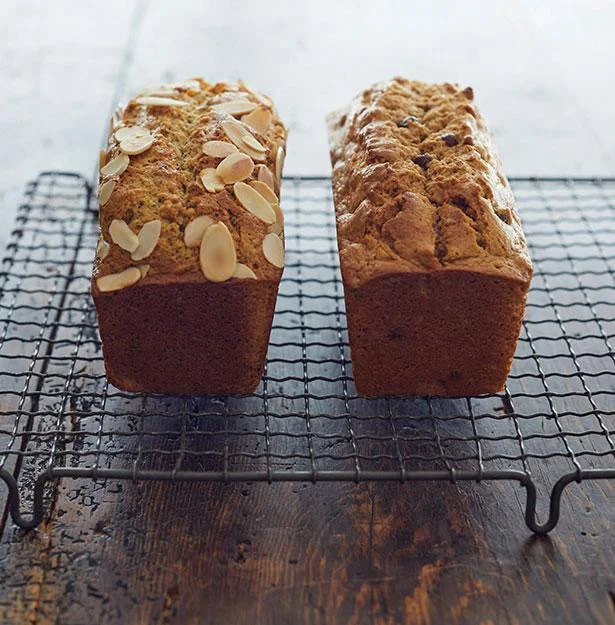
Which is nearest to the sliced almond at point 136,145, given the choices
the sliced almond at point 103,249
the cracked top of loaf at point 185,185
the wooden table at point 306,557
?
the cracked top of loaf at point 185,185

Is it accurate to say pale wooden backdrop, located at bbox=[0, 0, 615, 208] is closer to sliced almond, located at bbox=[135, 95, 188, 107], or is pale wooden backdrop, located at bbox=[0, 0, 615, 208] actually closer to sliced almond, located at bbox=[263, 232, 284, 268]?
sliced almond, located at bbox=[135, 95, 188, 107]

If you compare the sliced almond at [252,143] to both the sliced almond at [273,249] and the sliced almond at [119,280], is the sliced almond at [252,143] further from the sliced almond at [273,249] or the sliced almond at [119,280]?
the sliced almond at [119,280]

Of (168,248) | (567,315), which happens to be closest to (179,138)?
(168,248)

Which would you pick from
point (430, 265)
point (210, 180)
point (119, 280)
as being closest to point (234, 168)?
point (210, 180)

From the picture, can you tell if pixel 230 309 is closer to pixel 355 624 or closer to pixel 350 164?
pixel 350 164

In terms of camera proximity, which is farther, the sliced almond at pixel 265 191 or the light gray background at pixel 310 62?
the light gray background at pixel 310 62

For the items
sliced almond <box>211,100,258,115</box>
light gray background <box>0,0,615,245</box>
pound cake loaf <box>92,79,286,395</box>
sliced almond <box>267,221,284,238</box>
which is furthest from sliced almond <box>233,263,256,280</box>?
light gray background <box>0,0,615,245</box>
